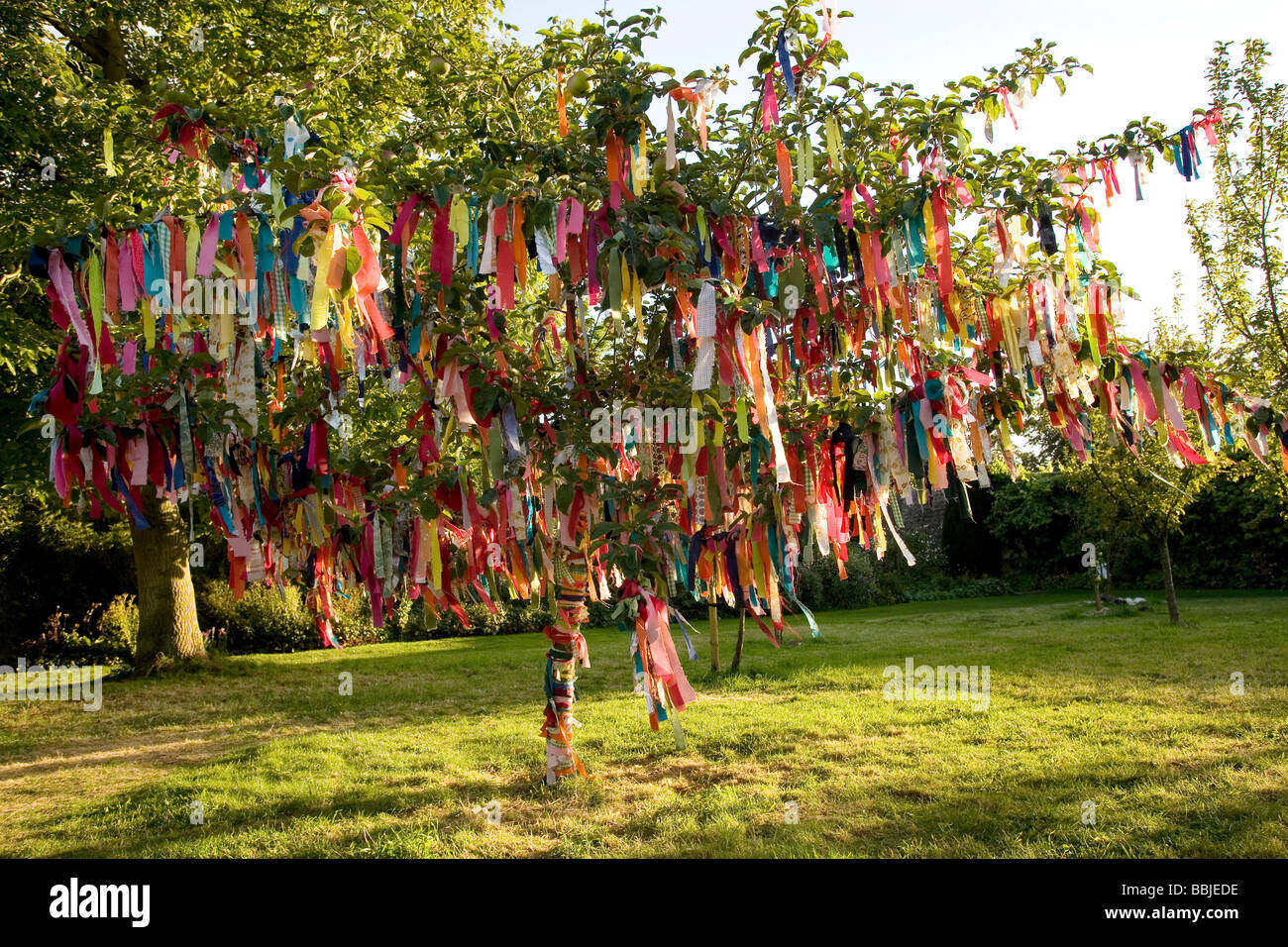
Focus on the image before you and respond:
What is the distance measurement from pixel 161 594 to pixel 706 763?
22.9 ft

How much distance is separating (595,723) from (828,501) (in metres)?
3.37

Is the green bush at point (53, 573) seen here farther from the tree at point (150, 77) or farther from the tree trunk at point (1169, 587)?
the tree trunk at point (1169, 587)

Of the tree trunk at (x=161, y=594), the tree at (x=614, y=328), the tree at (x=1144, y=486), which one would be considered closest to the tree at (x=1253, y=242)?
the tree at (x=1144, y=486)

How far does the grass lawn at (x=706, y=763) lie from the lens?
3762mm

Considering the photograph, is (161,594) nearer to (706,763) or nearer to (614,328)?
(706,763)

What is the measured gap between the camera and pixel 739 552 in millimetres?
3699

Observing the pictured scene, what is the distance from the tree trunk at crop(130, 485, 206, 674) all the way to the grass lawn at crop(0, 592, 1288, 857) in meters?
0.38

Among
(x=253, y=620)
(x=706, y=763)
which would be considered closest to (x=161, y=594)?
(x=253, y=620)

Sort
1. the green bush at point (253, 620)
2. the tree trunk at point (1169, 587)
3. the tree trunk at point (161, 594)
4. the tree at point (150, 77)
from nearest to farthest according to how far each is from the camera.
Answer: the tree at point (150, 77)
the tree trunk at point (161, 594)
the tree trunk at point (1169, 587)
the green bush at point (253, 620)

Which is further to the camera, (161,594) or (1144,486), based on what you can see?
(1144,486)

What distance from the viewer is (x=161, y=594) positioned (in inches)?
363

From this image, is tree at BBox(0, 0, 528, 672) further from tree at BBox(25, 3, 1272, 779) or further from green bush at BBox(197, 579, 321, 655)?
green bush at BBox(197, 579, 321, 655)

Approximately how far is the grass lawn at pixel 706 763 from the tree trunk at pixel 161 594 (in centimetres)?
38
